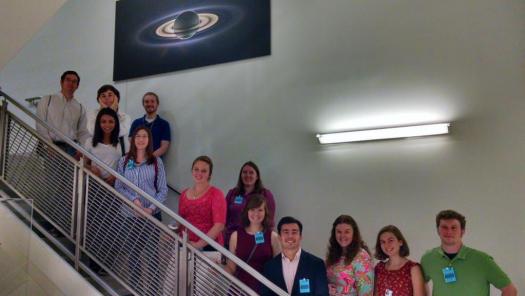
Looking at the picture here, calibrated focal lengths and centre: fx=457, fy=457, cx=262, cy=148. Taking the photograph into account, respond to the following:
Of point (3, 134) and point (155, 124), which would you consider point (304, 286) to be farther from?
point (155, 124)

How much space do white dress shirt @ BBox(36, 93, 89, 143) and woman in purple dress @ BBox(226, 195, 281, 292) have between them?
7.02 feet

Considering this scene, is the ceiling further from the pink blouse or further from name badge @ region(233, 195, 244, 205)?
name badge @ region(233, 195, 244, 205)

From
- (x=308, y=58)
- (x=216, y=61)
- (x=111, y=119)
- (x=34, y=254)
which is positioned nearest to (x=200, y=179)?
(x=111, y=119)

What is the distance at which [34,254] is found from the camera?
3.34 m

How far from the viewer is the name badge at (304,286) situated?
9.35ft

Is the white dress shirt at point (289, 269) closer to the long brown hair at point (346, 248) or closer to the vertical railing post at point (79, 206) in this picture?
the long brown hair at point (346, 248)

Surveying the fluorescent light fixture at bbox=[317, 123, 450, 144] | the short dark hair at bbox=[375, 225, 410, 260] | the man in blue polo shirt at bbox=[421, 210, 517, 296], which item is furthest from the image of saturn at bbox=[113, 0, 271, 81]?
the man in blue polo shirt at bbox=[421, 210, 517, 296]

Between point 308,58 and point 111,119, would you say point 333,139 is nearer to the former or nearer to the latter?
point 308,58

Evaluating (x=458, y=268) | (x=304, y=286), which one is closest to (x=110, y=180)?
(x=304, y=286)

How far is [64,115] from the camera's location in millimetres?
4434

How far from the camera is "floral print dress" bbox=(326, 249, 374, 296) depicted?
2.98 meters

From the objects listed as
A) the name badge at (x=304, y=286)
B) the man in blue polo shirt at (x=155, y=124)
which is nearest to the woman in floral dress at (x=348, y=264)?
the name badge at (x=304, y=286)

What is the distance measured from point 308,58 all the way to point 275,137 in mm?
940

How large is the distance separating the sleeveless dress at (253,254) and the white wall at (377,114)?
1.58 m
